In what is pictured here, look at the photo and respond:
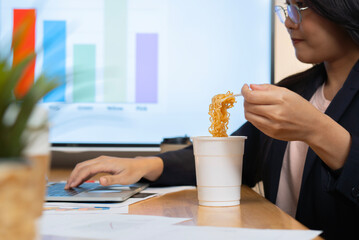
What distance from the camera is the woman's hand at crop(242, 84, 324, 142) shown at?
2.46 ft

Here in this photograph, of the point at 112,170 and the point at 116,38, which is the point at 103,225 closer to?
the point at 112,170

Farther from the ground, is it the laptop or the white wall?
the white wall

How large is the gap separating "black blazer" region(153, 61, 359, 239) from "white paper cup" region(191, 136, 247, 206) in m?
0.17

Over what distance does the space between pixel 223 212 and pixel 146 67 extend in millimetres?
966

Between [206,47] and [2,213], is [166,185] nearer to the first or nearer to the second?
[206,47]

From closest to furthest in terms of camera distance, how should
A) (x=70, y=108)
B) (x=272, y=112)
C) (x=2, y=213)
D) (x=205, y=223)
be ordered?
(x=2, y=213) < (x=205, y=223) < (x=272, y=112) < (x=70, y=108)

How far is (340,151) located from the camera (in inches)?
31.5

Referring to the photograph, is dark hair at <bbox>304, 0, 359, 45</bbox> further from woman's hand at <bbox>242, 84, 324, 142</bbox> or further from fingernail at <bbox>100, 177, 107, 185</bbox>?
fingernail at <bbox>100, 177, 107, 185</bbox>

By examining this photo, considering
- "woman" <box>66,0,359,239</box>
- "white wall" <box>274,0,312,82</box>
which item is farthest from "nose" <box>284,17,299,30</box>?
"white wall" <box>274,0,312,82</box>

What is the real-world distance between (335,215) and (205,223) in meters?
0.50

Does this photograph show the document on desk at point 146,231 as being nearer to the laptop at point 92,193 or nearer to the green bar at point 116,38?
the laptop at point 92,193

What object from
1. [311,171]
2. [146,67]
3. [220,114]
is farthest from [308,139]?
[146,67]

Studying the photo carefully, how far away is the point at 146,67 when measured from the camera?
5.28 ft

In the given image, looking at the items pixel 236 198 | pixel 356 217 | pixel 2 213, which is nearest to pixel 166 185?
pixel 236 198
